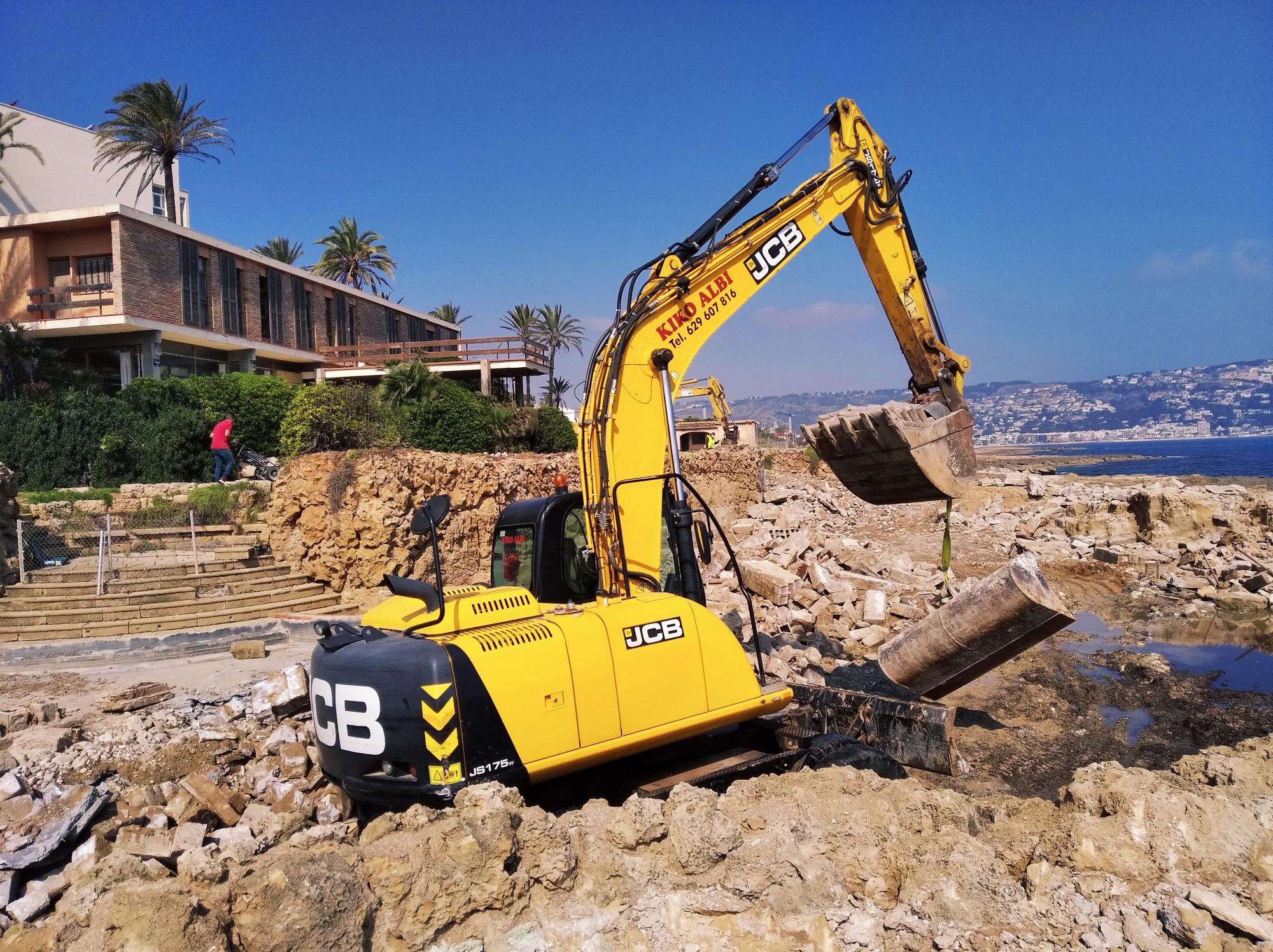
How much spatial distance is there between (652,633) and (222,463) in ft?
55.8

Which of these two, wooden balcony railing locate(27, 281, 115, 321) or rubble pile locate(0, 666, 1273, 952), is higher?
wooden balcony railing locate(27, 281, 115, 321)

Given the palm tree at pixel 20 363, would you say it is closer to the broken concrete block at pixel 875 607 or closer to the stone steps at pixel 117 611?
the stone steps at pixel 117 611

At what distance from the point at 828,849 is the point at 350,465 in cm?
1258

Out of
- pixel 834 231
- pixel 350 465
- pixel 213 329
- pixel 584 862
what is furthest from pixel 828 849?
pixel 213 329

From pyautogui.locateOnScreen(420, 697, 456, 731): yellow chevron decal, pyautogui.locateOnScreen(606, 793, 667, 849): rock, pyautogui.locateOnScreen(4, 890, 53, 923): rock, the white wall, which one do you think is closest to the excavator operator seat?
pyautogui.locateOnScreen(420, 697, 456, 731): yellow chevron decal

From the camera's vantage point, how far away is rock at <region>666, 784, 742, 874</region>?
4570 mm

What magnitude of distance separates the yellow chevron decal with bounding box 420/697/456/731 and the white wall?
30366 millimetres

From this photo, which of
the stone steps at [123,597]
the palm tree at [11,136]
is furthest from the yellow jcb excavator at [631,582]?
the palm tree at [11,136]

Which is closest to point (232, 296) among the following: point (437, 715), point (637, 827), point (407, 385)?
point (407, 385)

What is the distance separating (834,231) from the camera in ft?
26.8

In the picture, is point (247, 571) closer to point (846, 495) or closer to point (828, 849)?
point (828, 849)

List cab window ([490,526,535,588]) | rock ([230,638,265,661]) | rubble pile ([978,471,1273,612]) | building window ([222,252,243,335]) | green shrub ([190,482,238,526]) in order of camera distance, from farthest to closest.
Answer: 1. building window ([222,252,243,335])
2. green shrub ([190,482,238,526])
3. rubble pile ([978,471,1273,612])
4. rock ([230,638,265,661])
5. cab window ([490,526,535,588])

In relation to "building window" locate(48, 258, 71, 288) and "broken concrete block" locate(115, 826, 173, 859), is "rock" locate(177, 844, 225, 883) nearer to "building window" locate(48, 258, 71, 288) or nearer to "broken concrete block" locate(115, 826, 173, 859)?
"broken concrete block" locate(115, 826, 173, 859)

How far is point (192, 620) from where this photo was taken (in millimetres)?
13969
